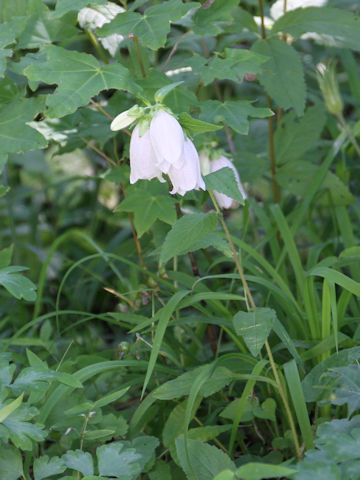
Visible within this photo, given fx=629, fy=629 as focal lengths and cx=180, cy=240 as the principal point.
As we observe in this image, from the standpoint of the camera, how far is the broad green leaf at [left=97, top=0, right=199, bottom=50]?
145 centimetres

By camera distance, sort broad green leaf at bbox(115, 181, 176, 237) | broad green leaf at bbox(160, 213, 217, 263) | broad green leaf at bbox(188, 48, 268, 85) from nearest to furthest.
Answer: broad green leaf at bbox(160, 213, 217, 263) → broad green leaf at bbox(188, 48, 268, 85) → broad green leaf at bbox(115, 181, 176, 237)

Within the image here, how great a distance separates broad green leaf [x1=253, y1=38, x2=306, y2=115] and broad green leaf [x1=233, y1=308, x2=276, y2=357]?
0.68m

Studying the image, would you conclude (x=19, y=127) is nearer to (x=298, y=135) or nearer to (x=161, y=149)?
(x=161, y=149)

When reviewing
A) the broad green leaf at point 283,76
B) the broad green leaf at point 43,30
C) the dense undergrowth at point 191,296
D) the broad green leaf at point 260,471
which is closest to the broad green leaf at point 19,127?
the dense undergrowth at point 191,296

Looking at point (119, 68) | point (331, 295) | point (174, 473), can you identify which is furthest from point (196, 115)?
point (174, 473)

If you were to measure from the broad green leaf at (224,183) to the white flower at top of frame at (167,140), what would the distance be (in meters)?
0.11

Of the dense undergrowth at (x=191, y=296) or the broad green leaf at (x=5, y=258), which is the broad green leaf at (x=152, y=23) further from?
the broad green leaf at (x=5, y=258)

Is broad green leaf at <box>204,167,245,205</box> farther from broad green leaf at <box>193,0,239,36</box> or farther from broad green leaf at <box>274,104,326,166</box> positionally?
broad green leaf at <box>274,104,326,166</box>

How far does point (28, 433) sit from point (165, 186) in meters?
0.78

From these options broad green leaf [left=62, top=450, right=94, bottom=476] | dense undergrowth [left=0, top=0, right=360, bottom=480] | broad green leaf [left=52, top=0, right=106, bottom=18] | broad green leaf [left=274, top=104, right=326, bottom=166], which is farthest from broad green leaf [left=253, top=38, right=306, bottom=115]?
broad green leaf [left=62, top=450, right=94, bottom=476]

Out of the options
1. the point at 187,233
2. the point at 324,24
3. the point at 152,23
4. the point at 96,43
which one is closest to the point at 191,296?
the point at 187,233

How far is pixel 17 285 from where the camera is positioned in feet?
4.70

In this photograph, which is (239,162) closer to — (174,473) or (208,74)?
(208,74)

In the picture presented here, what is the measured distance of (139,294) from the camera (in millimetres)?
1806
